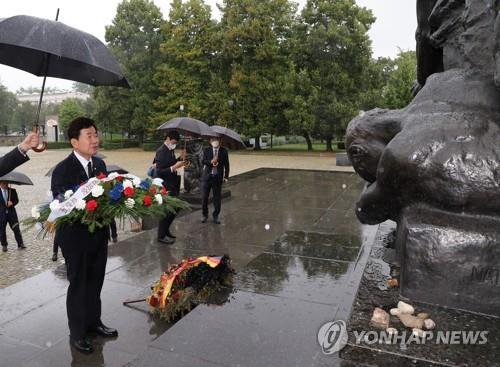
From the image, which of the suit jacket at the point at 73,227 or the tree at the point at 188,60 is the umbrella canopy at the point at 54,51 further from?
the tree at the point at 188,60

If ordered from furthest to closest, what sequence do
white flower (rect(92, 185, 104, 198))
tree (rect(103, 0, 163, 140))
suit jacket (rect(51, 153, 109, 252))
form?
tree (rect(103, 0, 163, 140))
suit jacket (rect(51, 153, 109, 252))
white flower (rect(92, 185, 104, 198))

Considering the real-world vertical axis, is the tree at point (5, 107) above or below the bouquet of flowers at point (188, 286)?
above

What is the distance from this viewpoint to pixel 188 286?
12.3ft

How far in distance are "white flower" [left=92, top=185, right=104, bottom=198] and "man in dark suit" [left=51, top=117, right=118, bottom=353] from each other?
323 millimetres

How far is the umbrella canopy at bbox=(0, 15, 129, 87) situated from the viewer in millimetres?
3346

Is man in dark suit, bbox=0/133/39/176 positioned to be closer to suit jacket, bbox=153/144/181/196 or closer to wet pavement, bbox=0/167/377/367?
wet pavement, bbox=0/167/377/367

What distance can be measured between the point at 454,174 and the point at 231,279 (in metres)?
2.06

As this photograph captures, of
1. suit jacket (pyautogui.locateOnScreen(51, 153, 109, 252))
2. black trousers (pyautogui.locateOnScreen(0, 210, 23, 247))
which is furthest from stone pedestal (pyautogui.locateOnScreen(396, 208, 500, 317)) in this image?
black trousers (pyautogui.locateOnScreen(0, 210, 23, 247))

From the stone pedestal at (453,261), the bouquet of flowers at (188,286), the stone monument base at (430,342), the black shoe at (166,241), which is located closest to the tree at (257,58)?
the black shoe at (166,241)

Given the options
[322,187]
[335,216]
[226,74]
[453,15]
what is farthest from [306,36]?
[453,15]

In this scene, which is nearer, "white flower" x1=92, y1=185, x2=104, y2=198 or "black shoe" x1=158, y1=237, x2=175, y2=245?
"white flower" x1=92, y1=185, x2=104, y2=198

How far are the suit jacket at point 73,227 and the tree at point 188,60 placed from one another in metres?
28.3

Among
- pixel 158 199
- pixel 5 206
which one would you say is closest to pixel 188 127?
pixel 5 206

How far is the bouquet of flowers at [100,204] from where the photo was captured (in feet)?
9.40
